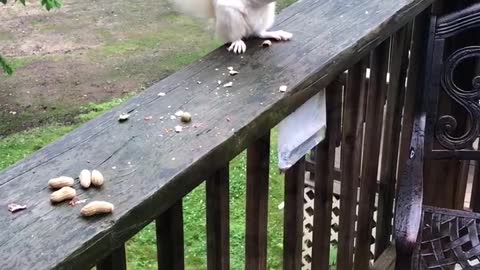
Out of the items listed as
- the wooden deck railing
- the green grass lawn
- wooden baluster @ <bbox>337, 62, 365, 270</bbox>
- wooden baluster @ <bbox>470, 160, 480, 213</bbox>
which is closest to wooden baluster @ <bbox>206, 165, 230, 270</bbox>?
the wooden deck railing

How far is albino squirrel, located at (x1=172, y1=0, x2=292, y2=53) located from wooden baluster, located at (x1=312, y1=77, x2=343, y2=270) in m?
0.17

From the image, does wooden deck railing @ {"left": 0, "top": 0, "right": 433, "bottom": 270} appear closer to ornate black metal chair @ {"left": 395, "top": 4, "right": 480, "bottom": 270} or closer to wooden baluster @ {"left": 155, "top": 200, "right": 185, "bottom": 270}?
wooden baluster @ {"left": 155, "top": 200, "right": 185, "bottom": 270}

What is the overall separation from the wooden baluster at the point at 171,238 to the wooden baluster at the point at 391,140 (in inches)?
32.8

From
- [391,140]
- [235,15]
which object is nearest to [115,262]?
[235,15]

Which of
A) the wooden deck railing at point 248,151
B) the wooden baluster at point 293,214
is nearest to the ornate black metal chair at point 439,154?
the wooden deck railing at point 248,151

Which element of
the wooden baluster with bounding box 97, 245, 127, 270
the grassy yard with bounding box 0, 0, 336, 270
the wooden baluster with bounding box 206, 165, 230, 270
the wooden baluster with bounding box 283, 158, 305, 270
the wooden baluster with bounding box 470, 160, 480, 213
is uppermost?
the wooden baluster with bounding box 97, 245, 127, 270

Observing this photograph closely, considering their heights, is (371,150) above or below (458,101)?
below

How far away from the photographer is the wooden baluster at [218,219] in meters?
1.13

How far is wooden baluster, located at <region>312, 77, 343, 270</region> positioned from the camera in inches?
55.7

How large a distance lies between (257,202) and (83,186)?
45 centimetres

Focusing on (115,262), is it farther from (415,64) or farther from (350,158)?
(415,64)

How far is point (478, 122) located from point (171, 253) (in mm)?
829

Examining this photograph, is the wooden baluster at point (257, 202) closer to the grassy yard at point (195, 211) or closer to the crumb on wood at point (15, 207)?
the crumb on wood at point (15, 207)

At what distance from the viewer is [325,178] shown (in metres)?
1.48
